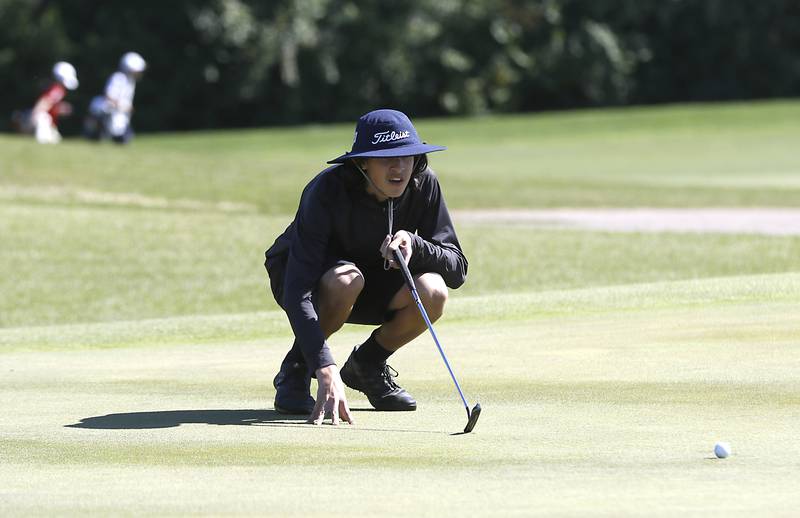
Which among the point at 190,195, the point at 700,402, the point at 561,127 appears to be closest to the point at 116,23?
the point at 561,127

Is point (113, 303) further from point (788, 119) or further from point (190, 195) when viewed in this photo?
point (788, 119)

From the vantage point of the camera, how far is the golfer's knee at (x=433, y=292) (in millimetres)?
5789

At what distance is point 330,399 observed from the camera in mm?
5371

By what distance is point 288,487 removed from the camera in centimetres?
421

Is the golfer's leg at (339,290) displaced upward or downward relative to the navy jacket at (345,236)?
downward

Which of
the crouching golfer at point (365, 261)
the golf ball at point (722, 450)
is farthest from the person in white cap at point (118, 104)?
the golf ball at point (722, 450)

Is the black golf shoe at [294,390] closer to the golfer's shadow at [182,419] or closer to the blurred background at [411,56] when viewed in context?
the golfer's shadow at [182,419]

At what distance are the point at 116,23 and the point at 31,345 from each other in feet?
134

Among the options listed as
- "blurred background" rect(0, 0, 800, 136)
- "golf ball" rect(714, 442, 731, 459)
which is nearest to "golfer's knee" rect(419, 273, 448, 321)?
"golf ball" rect(714, 442, 731, 459)

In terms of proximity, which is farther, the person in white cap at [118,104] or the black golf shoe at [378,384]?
the person in white cap at [118,104]

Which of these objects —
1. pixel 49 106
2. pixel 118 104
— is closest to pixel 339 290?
pixel 49 106

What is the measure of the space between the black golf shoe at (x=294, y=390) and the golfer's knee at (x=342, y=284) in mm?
310

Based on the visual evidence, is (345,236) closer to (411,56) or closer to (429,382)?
(429,382)

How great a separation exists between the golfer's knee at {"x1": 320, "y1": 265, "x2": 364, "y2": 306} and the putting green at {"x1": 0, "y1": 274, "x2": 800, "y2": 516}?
1.48 feet
